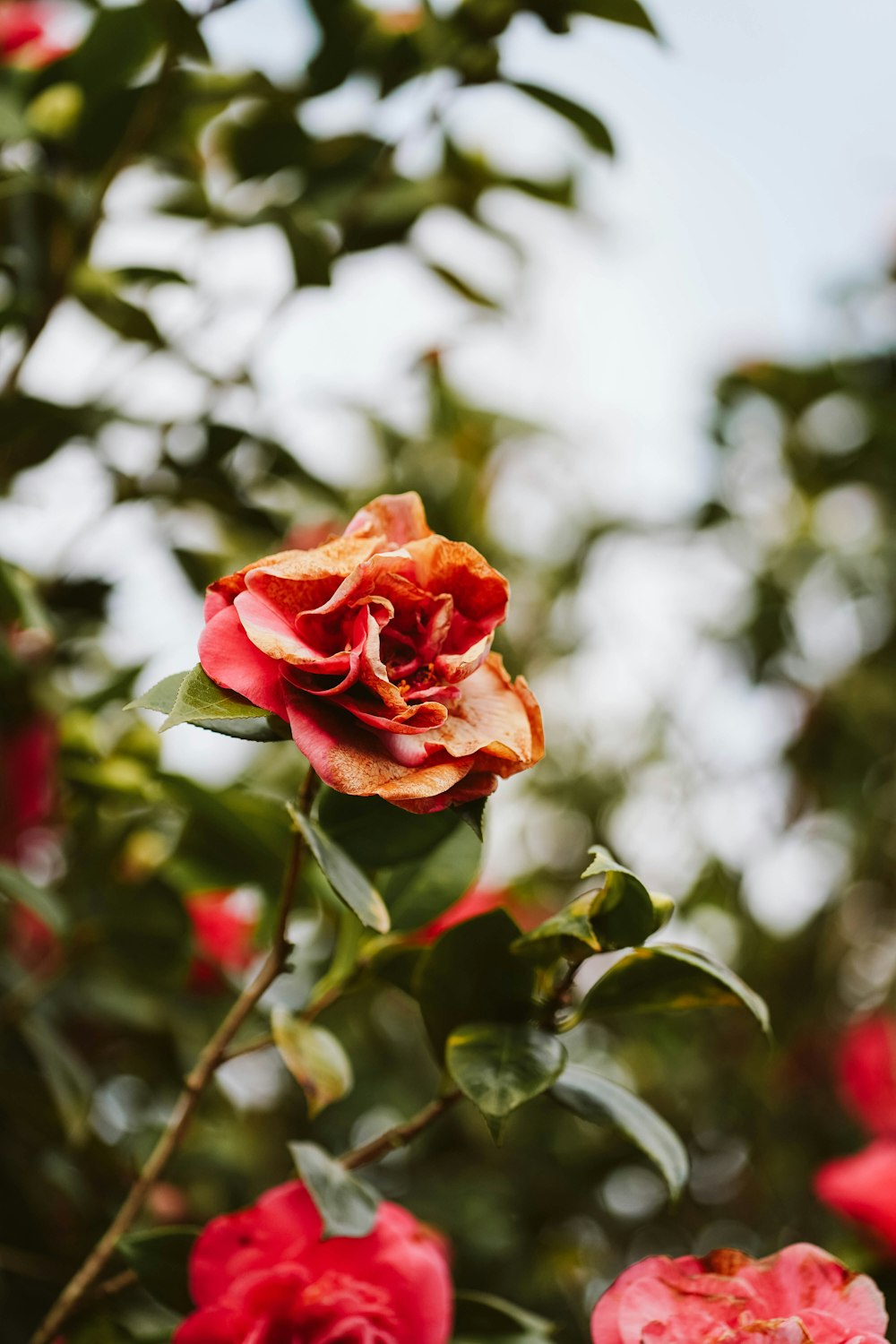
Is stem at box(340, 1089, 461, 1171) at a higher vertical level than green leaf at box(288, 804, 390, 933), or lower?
lower

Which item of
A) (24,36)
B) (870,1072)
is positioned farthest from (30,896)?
(870,1072)

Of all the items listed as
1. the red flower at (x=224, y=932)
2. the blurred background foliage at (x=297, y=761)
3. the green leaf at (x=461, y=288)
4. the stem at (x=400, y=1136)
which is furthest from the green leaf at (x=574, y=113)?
the red flower at (x=224, y=932)

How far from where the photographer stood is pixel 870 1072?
1.20 metres

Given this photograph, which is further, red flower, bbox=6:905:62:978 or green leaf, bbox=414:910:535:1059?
red flower, bbox=6:905:62:978

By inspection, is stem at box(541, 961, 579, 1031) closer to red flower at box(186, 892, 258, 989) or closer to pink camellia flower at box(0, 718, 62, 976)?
pink camellia flower at box(0, 718, 62, 976)

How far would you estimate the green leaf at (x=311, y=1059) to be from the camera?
17.2 inches

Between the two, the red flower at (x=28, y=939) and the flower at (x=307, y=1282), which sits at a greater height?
the flower at (x=307, y=1282)

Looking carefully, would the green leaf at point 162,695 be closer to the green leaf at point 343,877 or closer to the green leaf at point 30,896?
the green leaf at point 343,877

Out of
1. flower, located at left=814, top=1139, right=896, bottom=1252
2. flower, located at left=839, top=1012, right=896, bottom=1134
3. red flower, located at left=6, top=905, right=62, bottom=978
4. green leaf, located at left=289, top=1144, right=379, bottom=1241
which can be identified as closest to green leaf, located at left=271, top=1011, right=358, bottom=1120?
green leaf, located at left=289, top=1144, right=379, bottom=1241

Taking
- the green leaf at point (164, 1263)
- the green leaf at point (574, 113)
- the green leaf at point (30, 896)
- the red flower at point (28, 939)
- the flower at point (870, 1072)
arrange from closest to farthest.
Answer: the green leaf at point (164, 1263), the green leaf at point (30, 896), the green leaf at point (574, 113), the red flower at point (28, 939), the flower at point (870, 1072)

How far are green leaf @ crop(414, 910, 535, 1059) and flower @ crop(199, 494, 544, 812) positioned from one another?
3.8 inches

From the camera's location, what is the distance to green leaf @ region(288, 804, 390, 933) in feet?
1.14

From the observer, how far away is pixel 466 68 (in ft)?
2.19

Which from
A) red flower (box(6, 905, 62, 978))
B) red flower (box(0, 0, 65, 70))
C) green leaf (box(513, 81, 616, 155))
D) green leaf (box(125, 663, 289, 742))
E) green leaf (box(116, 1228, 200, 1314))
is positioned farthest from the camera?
red flower (box(6, 905, 62, 978))
